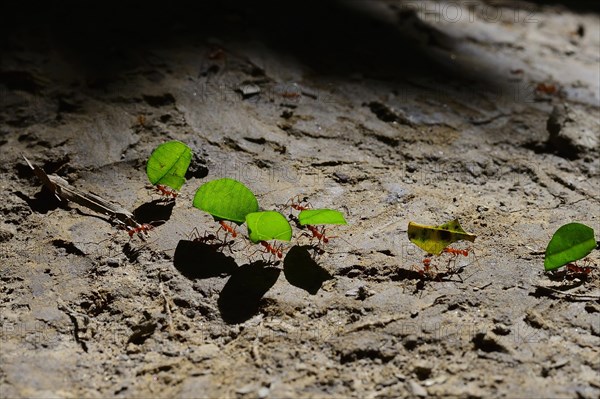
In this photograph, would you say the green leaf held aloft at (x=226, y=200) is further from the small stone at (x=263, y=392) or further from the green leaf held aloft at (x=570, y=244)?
the green leaf held aloft at (x=570, y=244)

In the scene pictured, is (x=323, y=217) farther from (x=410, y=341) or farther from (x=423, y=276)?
(x=410, y=341)

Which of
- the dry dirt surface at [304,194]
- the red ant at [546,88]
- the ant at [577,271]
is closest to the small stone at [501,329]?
the dry dirt surface at [304,194]

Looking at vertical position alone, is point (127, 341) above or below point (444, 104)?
below

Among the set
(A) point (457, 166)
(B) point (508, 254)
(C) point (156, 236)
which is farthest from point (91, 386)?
(A) point (457, 166)

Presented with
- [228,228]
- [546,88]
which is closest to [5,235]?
[228,228]

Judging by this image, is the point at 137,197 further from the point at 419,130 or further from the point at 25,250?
the point at 419,130

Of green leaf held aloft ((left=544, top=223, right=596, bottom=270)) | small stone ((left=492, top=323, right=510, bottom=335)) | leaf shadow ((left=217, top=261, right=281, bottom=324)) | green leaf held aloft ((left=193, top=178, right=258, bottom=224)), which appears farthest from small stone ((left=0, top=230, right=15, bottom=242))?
green leaf held aloft ((left=544, top=223, right=596, bottom=270))

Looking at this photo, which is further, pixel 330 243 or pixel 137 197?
pixel 137 197
